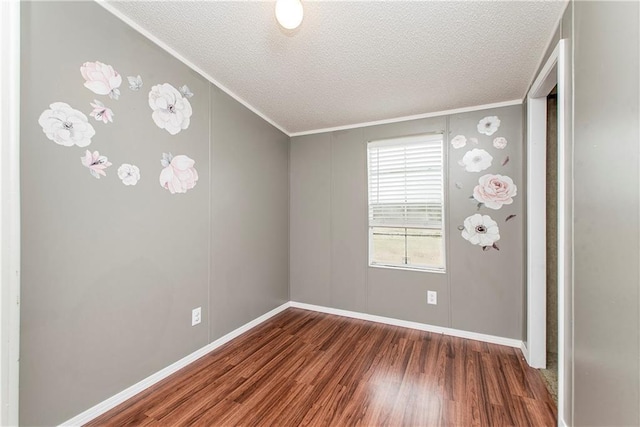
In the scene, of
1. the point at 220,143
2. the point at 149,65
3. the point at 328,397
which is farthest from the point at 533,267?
the point at 149,65

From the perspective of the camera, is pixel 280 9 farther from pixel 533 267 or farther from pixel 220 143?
pixel 533 267

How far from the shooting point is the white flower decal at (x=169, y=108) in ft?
6.01

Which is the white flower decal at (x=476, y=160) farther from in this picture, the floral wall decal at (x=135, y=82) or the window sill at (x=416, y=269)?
the floral wall decal at (x=135, y=82)

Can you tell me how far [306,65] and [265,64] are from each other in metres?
0.32

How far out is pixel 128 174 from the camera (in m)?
1.68

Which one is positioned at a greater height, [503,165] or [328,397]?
[503,165]

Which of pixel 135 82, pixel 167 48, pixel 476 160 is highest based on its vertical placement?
pixel 167 48

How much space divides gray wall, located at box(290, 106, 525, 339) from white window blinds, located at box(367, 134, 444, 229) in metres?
0.10

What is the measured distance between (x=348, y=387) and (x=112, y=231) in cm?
190

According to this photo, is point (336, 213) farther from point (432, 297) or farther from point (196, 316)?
point (196, 316)

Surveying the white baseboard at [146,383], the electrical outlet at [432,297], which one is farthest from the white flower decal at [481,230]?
the white baseboard at [146,383]

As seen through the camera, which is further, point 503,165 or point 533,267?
point 503,165

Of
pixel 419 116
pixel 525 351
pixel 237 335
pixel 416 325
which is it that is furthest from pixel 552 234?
pixel 237 335

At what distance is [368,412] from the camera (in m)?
1.60
